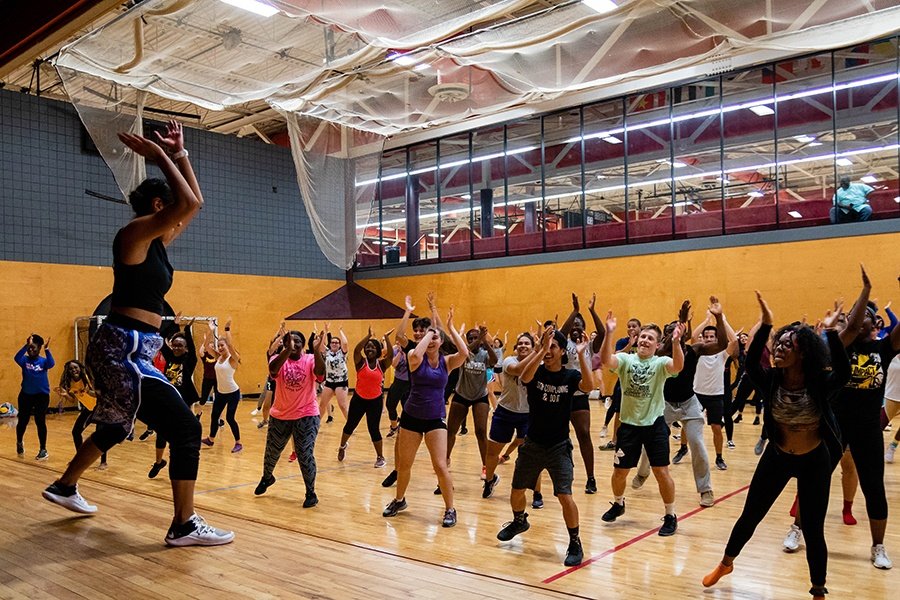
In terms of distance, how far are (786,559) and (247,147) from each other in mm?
17338

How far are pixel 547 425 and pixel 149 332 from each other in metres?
2.60

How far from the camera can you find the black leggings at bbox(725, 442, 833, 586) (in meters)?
3.56

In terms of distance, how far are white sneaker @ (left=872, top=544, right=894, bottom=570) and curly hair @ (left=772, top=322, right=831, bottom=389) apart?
1533mm

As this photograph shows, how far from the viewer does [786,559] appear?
4.52m

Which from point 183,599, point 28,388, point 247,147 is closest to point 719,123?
point 247,147

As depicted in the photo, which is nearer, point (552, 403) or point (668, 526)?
point (552, 403)

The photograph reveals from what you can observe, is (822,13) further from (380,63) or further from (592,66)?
(380,63)

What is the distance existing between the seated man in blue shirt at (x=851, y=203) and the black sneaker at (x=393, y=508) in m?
11.7

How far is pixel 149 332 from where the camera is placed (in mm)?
4184

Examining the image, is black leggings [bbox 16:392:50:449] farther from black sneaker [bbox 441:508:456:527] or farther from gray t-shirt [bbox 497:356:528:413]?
gray t-shirt [bbox 497:356:528:413]

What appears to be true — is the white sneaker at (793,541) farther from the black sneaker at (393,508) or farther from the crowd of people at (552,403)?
the black sneaker at (393,508)

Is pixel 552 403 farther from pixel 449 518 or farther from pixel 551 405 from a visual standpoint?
pixel 449 518

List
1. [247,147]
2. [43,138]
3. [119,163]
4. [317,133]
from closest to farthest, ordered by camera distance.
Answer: [317,133] → [119,163] → [43,138] → [247,147]

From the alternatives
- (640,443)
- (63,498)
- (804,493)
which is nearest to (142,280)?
(63,498)
